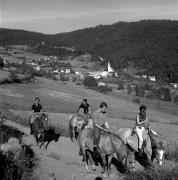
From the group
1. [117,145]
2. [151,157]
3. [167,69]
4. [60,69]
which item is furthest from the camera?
[167,69]

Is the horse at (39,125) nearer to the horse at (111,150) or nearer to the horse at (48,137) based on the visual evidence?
the horse at (48,137)

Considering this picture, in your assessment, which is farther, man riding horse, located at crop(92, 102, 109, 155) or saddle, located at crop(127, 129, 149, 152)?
saddle, located at crop(127, 129, 149, 152)

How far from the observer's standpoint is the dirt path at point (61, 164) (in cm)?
1183

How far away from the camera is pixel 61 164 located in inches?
522

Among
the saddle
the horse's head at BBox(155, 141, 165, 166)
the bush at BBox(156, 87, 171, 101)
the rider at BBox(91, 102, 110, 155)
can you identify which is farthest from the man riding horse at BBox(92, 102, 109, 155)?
the bush at BBox(156, 87, 171, 101)

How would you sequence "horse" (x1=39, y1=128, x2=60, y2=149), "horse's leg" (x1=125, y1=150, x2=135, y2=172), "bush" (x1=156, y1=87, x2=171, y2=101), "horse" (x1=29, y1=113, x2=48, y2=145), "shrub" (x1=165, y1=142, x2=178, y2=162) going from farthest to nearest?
1. "bush" (x1=156, y1=87, x2=171, y2=101)
2. "horse" (x1=39, y1=128, x2=60, y2=149)
3. "horse" (x1=29, y1=113, x2=48, y2=145)
4. "shrub" (x1=165, y1=142, x2=178, y2=162)
5. "horse's leg" (x1=125, y1=150, x2=135, y2=172)

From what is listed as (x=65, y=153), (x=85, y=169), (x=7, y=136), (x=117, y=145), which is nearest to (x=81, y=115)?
(x=65, y=153)

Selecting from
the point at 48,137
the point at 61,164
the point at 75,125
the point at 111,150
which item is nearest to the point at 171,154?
the point at 111,150

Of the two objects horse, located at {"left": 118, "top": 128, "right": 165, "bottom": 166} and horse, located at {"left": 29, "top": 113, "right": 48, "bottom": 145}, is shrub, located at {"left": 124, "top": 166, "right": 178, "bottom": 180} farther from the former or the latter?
horse, located at {"left": 29, "top": 113, "right": 48, "bottom": 145}

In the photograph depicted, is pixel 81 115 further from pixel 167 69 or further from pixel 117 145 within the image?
pixel 167 69

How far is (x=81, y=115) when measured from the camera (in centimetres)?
1689

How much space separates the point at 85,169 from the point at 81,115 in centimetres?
454

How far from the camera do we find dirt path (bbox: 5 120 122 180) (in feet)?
38.8

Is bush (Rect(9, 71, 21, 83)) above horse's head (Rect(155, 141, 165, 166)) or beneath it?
beneath
